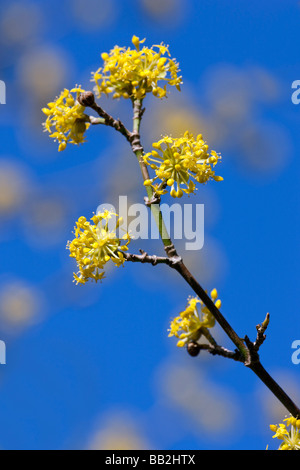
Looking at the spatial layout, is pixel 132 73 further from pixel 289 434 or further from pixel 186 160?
pixel 289 434

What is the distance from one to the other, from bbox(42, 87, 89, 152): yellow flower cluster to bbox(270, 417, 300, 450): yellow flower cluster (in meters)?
1.00

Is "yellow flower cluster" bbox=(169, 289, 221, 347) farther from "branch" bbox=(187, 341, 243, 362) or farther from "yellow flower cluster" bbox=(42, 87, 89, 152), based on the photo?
"yellow flower cluster" bbox=(42, 87, 89, 152)

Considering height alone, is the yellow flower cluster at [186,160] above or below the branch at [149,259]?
above

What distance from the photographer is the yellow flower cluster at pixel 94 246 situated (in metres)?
1.74

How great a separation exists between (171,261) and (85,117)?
0.59 metres

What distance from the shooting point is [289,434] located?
5.36 ft

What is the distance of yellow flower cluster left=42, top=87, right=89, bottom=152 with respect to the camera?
71.8 inches

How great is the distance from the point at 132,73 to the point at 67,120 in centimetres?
24

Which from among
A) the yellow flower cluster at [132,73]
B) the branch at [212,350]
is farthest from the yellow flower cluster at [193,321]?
the yellow flower cluster at [132,73]

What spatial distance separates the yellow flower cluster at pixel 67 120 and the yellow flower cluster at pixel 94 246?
256mm

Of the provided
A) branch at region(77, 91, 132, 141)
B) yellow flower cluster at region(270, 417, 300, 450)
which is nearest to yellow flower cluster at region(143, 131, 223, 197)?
branch at region(77, 91, 132, 141)

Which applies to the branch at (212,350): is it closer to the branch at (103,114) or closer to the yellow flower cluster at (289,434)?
the yellow flower cluster at (289,434)

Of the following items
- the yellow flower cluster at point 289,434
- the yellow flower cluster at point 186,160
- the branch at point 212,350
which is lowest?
the yellow flower cluster at point 289,434
